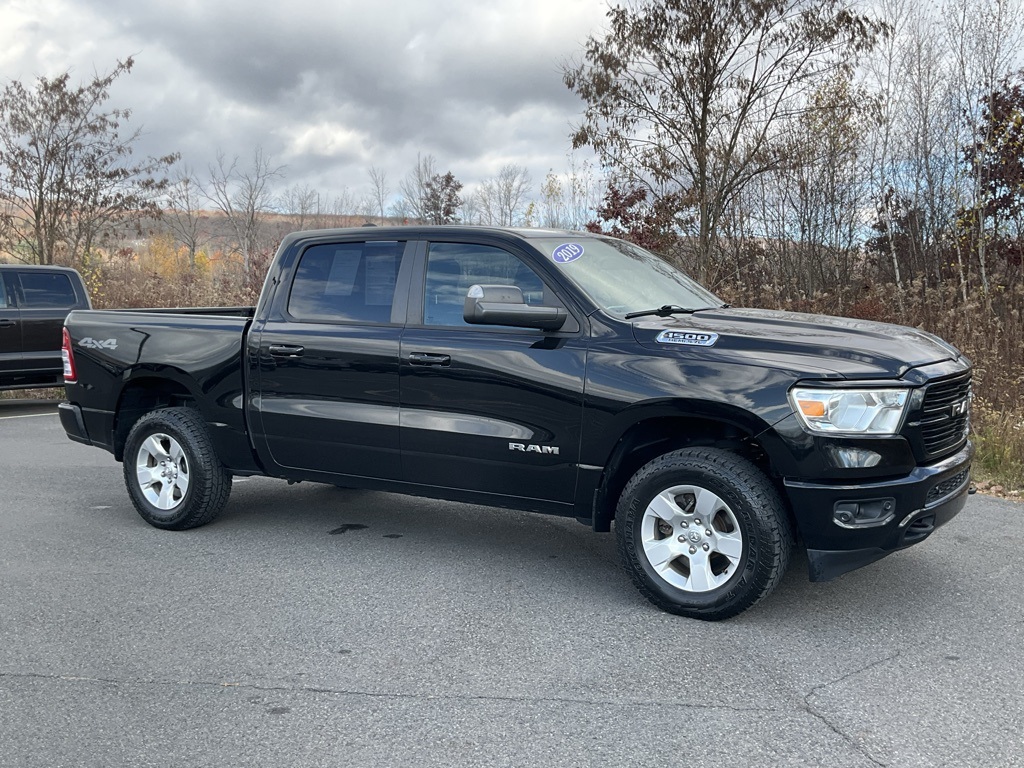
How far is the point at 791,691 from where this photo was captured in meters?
3.52

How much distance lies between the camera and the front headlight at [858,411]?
13.1 ft

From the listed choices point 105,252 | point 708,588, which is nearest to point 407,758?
point 708,588

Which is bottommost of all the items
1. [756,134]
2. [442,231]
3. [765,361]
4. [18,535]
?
[18,535]

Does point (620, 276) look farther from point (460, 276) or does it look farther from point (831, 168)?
point (831, 168)

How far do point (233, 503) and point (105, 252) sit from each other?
17.0 meters

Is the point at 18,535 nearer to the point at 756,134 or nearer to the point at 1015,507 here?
the point at 1015,507

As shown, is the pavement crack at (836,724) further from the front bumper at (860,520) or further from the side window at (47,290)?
the side window at (47,290)

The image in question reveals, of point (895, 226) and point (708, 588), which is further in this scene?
point (895, 226)

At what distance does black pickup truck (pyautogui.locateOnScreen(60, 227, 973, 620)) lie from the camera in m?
4.05

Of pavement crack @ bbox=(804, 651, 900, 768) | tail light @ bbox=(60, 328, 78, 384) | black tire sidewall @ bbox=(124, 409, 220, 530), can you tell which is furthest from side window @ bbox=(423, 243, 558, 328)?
tail light @ bbox=(60, 328, 78, 384)

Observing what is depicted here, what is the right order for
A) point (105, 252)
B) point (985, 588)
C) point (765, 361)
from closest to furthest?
point (765, 361) < point (985, 588) < point (105, 252)

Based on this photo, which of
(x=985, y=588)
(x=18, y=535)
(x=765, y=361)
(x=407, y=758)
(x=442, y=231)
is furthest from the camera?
(x=18, y=535)

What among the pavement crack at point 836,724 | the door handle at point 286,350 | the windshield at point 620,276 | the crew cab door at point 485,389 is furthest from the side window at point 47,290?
the pavement crack at point 836,724

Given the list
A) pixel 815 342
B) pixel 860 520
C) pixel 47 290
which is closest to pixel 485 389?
pixel 815 342
